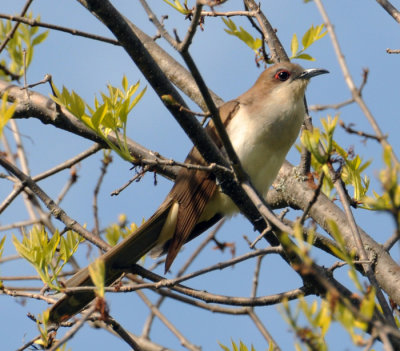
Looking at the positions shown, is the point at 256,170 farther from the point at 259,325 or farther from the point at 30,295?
the point at 30,295

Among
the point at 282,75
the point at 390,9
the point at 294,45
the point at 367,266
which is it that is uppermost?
the point at 282,75

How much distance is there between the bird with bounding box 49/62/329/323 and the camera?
429 cm

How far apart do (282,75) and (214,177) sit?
1149 millimetres

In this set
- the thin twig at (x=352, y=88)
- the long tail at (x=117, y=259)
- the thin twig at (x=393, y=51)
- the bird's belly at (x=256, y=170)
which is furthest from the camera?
the bird's belly at (x=256, y=170)

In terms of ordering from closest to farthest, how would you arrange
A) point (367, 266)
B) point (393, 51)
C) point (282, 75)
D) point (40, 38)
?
1. point (367, 266)
2. point (393, 51)
3. point (40, 38)
4. point (282, 75)

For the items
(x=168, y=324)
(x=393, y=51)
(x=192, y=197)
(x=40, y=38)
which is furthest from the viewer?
(x=40, y=38)

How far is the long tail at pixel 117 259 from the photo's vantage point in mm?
3623

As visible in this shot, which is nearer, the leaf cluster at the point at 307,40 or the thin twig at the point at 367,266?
the thin twig at the point at 367,266

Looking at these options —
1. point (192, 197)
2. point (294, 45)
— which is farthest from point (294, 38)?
point (192, 197)

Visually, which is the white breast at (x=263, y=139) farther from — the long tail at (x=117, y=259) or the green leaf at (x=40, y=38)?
the green leaf at (x=40, y=38)

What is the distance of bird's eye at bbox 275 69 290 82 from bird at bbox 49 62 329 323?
7 centimetres

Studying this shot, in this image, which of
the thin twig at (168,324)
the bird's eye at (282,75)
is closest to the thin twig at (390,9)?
the bird's eye at (282,75)

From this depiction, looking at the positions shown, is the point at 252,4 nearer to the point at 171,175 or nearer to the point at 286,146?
the point at 286,146

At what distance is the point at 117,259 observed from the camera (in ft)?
13.5
